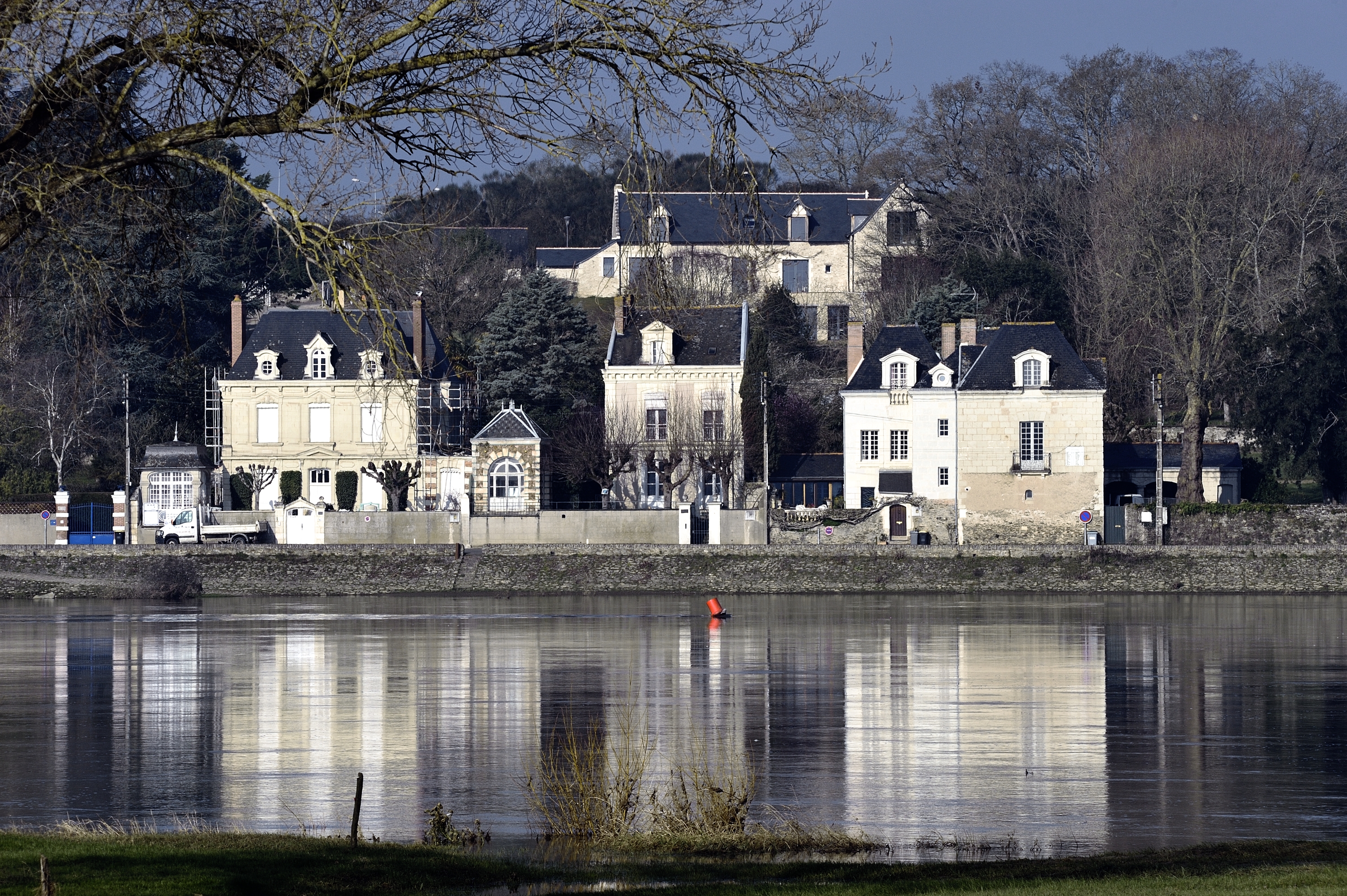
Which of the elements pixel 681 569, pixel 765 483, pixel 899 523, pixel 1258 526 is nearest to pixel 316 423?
pixel 681 569

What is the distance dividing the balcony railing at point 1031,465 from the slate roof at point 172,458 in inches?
1218

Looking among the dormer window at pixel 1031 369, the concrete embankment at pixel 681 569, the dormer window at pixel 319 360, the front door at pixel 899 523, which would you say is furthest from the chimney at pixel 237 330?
the dormer window at pixel 1031 369

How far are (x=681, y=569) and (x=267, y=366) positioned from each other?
20.9m

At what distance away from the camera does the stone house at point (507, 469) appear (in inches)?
2309

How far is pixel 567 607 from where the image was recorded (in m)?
46.5

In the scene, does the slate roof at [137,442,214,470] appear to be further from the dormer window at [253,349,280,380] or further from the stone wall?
the stone wall

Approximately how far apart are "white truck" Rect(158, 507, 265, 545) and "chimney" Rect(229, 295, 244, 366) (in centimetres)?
865

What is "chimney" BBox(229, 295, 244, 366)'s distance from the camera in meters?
62.8

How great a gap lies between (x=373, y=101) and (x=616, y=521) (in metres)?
47.2

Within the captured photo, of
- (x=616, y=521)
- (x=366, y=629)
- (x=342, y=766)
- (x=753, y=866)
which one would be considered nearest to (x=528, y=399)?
(x=616, y=521)

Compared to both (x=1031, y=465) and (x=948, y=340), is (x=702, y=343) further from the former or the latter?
(x=1031, y=465)

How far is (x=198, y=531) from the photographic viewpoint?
185 feet

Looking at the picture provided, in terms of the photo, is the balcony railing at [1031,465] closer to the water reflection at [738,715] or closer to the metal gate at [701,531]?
the metal gate at [701,531]

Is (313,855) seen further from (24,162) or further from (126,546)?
(126,546)
